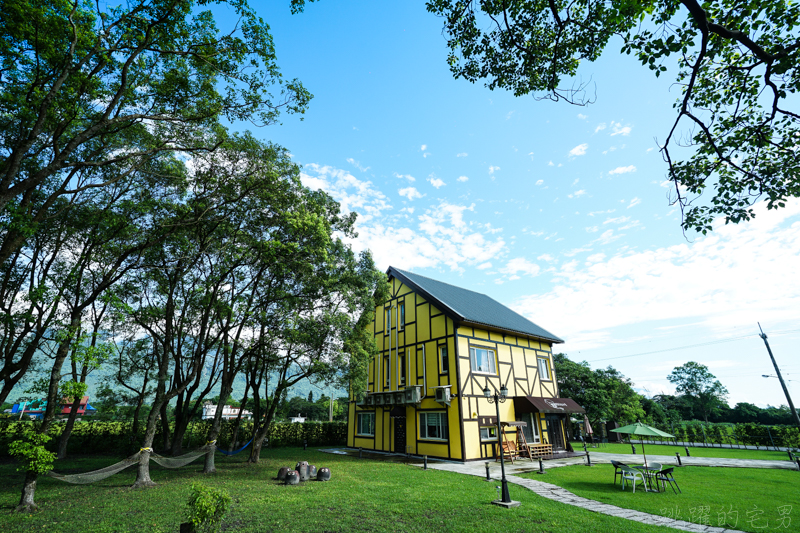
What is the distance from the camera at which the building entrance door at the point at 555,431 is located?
20295mm

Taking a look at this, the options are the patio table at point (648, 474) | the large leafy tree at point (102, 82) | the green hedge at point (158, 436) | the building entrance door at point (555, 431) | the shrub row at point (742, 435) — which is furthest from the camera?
the shrub row at point (742, 435)

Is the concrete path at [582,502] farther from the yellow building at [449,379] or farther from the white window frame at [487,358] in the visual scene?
the white window frame at [487,358]

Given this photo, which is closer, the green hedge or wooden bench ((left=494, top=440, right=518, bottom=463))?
wooden bench ((left=494, top=440, right=518, bottom=463))

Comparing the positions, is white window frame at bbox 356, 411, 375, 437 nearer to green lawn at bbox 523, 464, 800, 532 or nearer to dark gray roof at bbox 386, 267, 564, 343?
dark gray roof at bbox 386, 267, 564, 343

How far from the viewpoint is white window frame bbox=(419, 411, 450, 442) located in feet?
59.1

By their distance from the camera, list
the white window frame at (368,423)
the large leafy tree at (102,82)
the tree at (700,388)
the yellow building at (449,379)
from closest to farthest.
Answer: the large leafy tree at (102,82)
the yellow building at (449,379)
the white window frame at (368,423)
the tree at (700,388)

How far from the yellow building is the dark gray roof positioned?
0.10m

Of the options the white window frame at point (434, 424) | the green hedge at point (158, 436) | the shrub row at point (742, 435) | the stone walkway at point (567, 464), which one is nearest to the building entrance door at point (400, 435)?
the stone walkway at point (567, 464)

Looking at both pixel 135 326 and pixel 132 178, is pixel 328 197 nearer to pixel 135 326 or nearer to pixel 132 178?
pixel 132 178

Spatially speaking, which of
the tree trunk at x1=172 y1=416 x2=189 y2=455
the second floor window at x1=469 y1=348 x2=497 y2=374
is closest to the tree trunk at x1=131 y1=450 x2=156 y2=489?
the tree trunk at x1=172 y1=416 x2=189 y2=455

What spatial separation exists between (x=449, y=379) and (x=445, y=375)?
0.36m

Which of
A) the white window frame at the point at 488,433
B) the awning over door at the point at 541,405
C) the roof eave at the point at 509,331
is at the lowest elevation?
the white window frame at the point at 488,433

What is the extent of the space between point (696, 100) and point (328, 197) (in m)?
12.4

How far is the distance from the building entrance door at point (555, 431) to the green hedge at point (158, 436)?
16.2m
